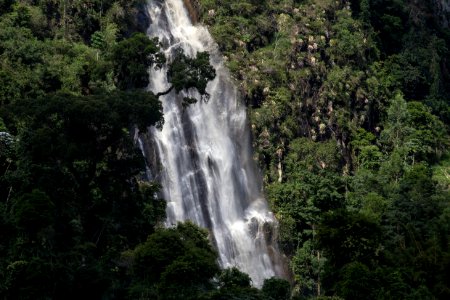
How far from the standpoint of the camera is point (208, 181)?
50.5m

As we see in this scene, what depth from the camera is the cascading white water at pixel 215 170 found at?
48.8 metres

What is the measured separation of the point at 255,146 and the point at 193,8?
1072cm

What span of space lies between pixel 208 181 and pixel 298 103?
32.9 feet

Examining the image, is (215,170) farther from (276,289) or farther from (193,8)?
(276,289)

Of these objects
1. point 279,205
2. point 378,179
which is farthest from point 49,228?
point 378,179

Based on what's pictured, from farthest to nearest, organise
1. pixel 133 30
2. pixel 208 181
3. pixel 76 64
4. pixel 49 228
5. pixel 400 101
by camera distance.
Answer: pixel 400 101, pixel 133 30, pixel 208 181, pixel 76 64, pixel 49 228

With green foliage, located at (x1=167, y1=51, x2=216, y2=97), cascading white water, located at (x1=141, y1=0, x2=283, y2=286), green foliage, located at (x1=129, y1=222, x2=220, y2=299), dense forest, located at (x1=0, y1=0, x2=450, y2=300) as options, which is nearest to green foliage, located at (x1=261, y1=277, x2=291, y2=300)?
dense forest, located at (x1=0, y1=0, x2=450, y2=300)

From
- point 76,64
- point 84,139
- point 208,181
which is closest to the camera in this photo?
point 84,139

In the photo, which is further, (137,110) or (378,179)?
(378,179)

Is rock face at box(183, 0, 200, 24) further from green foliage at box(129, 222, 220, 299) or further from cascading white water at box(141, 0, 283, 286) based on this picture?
green foliage at box(129, 222, 220, 299)

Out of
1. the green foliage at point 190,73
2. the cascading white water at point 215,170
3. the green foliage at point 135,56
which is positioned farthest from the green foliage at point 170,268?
the cascading white water at point 215,170

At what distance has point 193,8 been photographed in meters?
59.2

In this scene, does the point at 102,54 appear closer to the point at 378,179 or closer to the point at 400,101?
the point at 378,179

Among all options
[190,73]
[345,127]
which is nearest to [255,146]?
[345,127]
